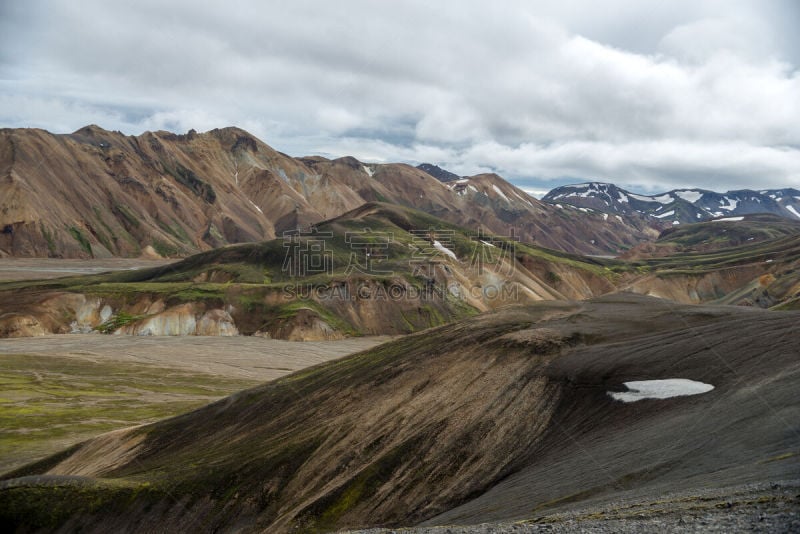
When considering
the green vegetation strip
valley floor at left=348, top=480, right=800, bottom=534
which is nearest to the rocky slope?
the green vegetation strip

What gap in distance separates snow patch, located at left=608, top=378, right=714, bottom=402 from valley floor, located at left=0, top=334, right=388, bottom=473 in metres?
55.0

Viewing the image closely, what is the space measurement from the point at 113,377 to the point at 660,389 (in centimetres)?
9078

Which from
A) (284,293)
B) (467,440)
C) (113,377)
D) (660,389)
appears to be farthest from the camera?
(284,293)

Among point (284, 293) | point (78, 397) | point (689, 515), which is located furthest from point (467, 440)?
point (284, 293)

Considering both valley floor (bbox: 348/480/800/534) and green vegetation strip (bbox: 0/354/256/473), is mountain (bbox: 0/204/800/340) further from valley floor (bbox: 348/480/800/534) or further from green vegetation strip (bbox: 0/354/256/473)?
valley floor (bbox: 348/480/800/534)

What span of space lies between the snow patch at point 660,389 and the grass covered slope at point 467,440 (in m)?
0.78

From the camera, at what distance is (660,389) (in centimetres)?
3562

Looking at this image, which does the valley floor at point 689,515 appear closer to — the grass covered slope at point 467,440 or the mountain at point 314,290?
the grass covered slope at point 467,440

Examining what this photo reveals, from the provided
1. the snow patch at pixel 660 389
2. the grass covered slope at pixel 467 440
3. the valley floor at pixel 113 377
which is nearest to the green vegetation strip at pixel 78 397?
the valley floor at pixel 113 377

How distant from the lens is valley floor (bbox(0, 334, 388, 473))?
68.7 metres

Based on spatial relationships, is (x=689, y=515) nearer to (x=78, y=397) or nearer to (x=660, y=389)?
(x=660, y=389)

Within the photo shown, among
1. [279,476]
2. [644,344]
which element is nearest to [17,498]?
[279,476]

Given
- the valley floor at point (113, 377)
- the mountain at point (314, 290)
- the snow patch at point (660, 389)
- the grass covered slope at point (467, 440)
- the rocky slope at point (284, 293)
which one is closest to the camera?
the grass covered slope at point (467, 440)

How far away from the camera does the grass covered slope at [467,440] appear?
26750mm
